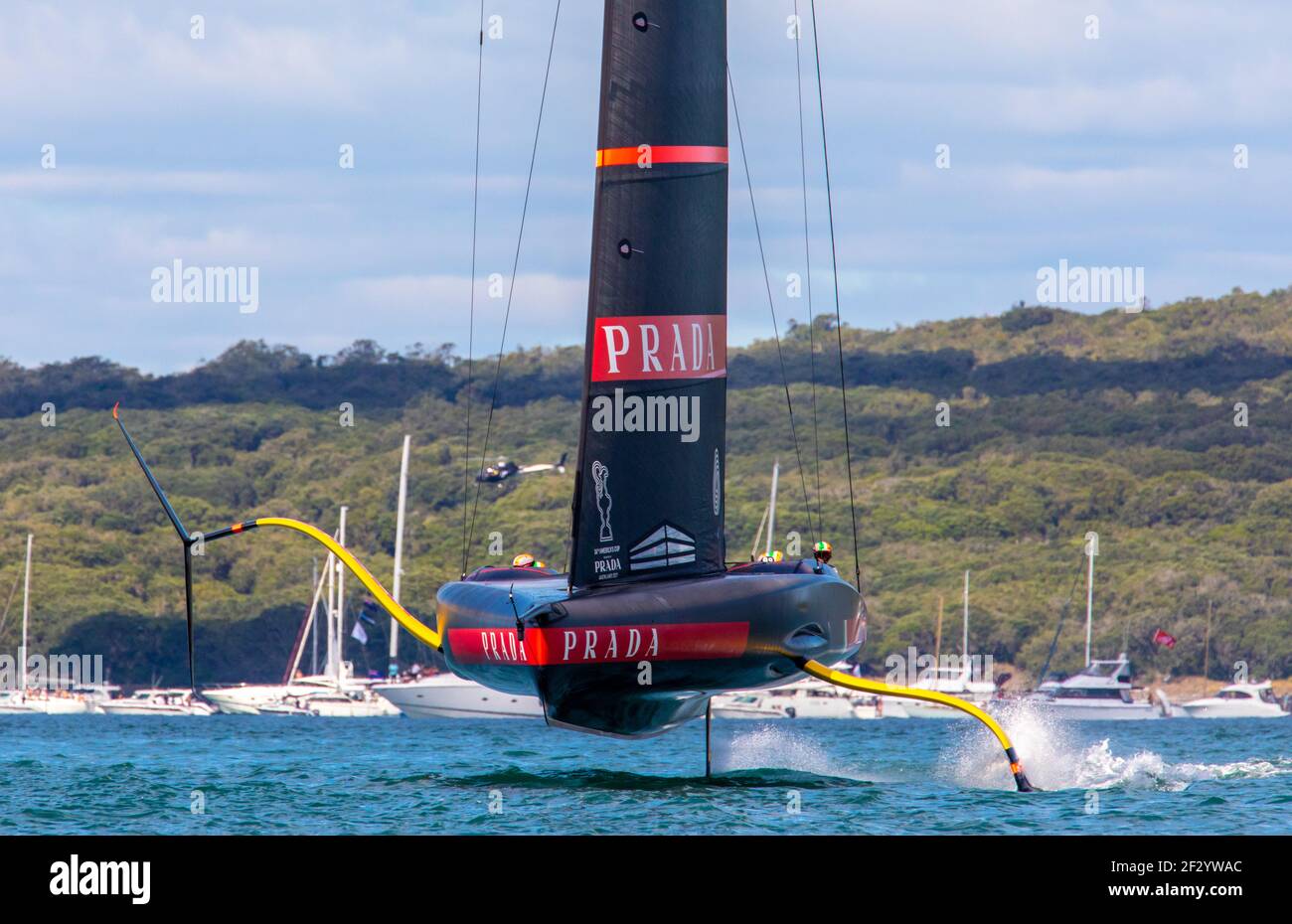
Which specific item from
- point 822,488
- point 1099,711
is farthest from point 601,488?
point 822,488

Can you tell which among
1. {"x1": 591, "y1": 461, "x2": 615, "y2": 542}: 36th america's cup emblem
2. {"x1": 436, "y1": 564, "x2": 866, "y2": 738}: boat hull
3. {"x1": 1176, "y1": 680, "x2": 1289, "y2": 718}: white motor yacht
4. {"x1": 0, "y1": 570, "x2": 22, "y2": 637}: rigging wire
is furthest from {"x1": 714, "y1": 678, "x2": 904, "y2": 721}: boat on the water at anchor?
{"x1": 591, "y1": 461, "x2": 615, "y2": 542}: 36th america's cup emblem

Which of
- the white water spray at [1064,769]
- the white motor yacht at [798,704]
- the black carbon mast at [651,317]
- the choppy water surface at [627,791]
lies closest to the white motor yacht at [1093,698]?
the white motor yacht at [798,704]

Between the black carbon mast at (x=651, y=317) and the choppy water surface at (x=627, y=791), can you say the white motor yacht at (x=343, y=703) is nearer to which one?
the choppy water surface at (x=627, y=791)

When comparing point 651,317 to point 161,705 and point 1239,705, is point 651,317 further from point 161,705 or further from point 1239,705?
point 1239,705

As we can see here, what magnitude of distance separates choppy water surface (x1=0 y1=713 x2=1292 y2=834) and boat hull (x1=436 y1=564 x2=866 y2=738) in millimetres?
999

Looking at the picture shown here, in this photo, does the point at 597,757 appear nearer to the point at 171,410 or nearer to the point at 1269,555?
the point at 1269,555

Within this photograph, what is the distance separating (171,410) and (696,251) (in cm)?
8667

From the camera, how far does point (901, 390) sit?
4424 inches

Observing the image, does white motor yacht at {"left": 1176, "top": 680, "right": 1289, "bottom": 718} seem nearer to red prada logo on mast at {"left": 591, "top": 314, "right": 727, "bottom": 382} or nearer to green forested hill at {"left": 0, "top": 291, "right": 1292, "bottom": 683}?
green forested hill at {"left": 0, "top": 291, "right": 1292, "bottom": 683}

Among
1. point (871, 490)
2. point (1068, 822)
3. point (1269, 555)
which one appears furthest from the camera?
point (871, 490)

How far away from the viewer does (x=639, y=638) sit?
1672 centimetres

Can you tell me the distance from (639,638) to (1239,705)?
5366 centimetres
